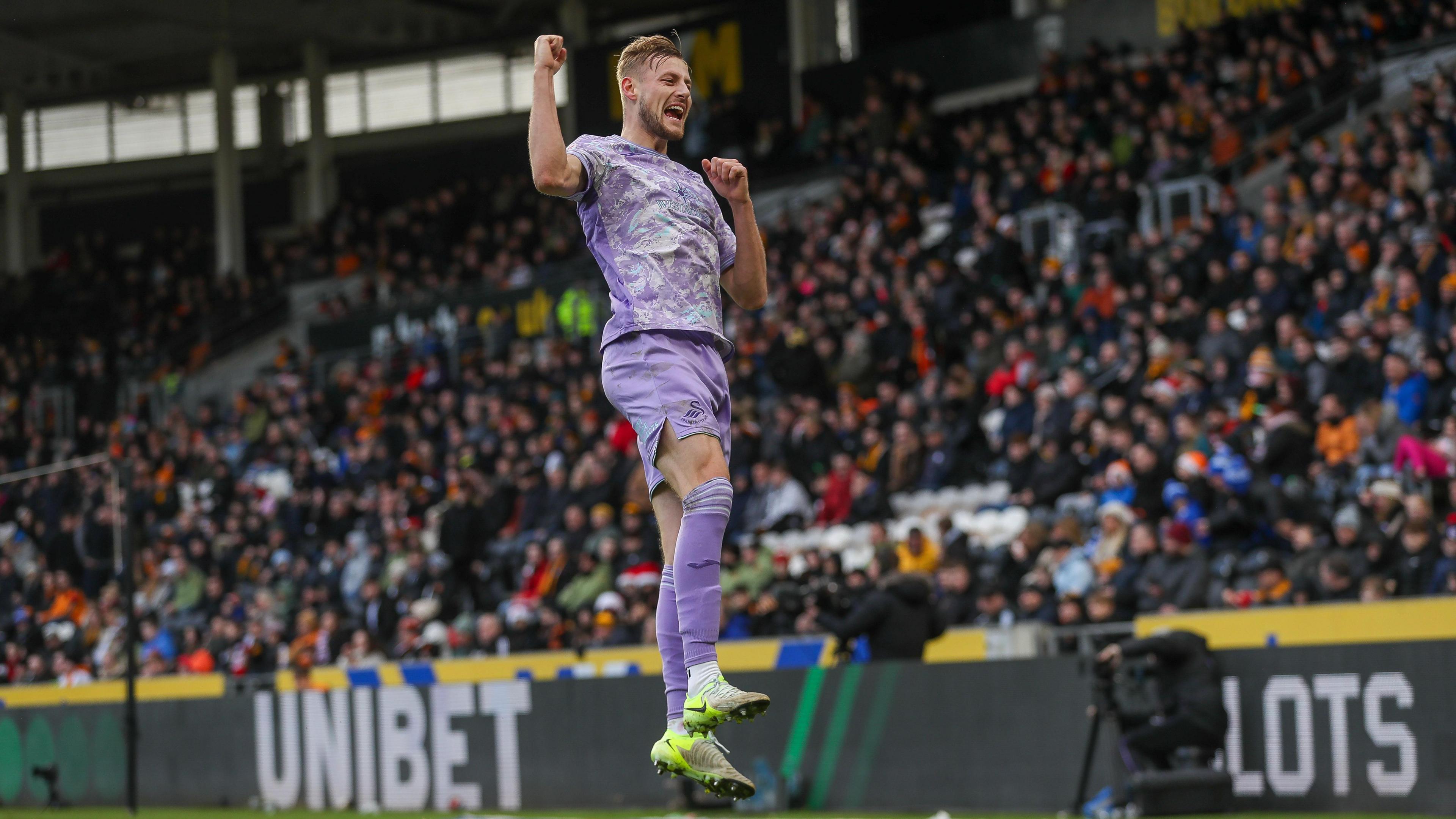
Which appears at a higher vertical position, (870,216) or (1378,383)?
(870,216)

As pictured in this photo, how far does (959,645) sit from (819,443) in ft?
17.5

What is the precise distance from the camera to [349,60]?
125 feet

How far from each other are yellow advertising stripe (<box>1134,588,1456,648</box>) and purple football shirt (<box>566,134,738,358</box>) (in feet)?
20.9

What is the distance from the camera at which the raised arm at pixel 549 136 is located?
516 cm

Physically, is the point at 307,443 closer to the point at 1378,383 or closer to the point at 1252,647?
the point at 1378,383

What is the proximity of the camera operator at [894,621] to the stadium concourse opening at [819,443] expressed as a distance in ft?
0.13

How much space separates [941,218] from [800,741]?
1160 centimetres

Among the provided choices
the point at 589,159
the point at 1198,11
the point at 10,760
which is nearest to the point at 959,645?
the point at 10,760

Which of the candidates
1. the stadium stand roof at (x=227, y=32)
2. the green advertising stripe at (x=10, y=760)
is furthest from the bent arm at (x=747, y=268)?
the stadium stand roof at (x=227, y=32)

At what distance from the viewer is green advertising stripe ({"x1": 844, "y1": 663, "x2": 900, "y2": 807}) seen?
12000 millimetres

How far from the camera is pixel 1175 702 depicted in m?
10.7

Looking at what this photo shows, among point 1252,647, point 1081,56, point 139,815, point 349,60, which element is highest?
point 349,60

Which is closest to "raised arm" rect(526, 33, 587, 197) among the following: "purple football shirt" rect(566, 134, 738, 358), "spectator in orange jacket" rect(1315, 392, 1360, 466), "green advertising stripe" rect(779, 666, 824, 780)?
"purple football shirt" rect(566, 134, 738, 358)

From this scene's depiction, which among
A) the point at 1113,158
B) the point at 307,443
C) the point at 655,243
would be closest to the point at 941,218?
the point at 1113,158
